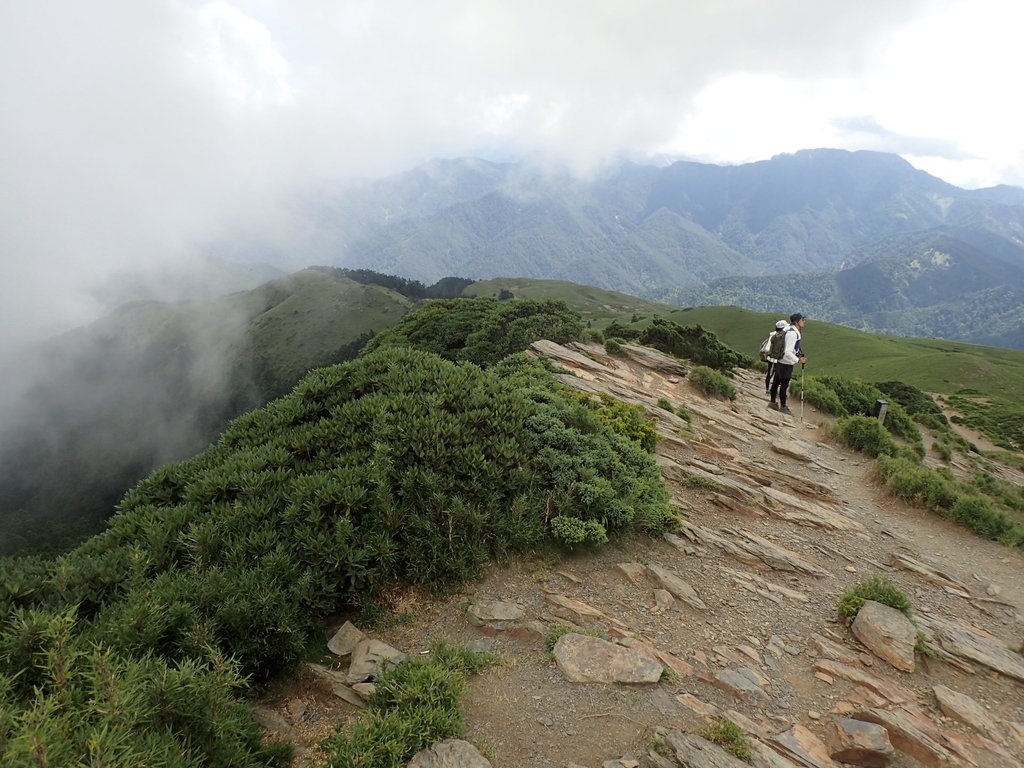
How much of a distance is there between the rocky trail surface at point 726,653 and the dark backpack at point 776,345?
334 inches

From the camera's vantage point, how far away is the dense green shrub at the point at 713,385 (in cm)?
2245

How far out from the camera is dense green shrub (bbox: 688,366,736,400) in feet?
73.7

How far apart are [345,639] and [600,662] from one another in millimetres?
3382

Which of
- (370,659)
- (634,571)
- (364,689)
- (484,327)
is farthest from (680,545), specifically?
(484,327)

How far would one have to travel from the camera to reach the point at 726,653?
7.00 metres

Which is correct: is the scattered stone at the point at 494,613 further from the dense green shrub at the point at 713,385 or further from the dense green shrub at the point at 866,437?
the dense green shrub at the point at 713,385

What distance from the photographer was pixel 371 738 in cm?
460

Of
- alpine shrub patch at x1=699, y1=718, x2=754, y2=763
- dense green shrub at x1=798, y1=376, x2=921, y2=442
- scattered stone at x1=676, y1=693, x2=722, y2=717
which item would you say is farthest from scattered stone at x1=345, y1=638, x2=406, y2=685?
dense green shrub at x1=798, y1=376, x2=921, y2=442

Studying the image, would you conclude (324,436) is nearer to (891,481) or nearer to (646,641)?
(646,641)

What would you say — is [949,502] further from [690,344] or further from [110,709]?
[110,709]

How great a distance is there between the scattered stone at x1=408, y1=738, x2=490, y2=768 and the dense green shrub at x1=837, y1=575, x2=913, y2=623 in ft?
22.5

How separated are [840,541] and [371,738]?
11.5m

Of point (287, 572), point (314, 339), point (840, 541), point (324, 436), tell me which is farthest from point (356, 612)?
point (314, 339)

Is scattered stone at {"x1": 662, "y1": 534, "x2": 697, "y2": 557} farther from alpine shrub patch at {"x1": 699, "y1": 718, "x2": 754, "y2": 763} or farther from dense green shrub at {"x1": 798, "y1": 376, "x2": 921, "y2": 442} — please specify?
dense green shrub at {"x1": 798, "y1": 376, "x2": 921, "y2": 442}
